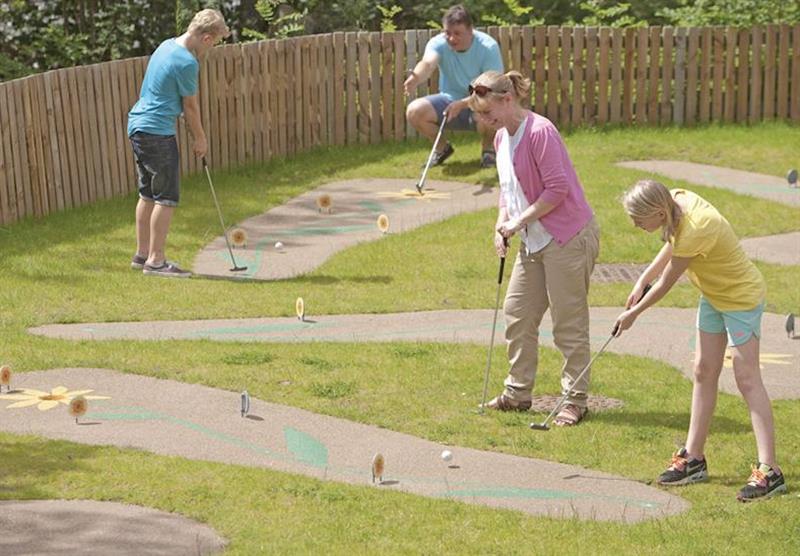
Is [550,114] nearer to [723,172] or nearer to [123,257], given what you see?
[723,172]

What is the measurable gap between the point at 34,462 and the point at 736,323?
12.1 feet

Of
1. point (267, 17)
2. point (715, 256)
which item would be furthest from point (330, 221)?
point (715, 256)

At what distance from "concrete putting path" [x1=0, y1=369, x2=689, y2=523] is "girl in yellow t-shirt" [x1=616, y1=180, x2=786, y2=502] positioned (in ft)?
1.32

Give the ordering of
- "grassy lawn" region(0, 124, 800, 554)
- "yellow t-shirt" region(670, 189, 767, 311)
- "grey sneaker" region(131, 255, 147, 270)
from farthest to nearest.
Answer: "grey sneaker" region(131, 255, 147, 270), "yellow t-shirt" region(670, 189, 767, 311), "grassy lawn" region(0, 124, 800, 554)

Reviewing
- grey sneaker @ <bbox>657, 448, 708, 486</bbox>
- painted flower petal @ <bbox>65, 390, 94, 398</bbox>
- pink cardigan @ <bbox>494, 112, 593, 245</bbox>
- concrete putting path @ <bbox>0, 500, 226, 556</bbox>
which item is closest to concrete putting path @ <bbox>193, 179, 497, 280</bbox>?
painted flower petal @ <bbox>65, 390, 94, 398</bbox>

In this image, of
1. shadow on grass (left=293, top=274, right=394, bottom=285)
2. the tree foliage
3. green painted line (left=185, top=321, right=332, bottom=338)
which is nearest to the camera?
green painted line (left=185, top=321, right=332, bottom=338)

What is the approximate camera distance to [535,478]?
27.3ft

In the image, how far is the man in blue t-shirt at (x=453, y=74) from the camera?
16.7m

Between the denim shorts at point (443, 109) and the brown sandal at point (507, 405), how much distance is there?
313 inches

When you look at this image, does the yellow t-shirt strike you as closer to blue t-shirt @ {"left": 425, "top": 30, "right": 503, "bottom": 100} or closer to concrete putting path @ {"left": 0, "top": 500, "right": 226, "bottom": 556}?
concrete putting path @ {"left": 0, "top": 500, "right": 226, "bottom": 556}

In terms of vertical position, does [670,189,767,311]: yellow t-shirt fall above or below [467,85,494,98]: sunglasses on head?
below

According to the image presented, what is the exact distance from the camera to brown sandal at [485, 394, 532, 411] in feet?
31.5

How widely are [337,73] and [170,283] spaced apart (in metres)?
6.22

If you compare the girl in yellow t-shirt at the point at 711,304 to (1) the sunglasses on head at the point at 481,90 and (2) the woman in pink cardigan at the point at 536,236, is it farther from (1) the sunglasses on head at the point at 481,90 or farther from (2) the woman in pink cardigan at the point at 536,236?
(1) the sunglasses on head at the point at 481,90
